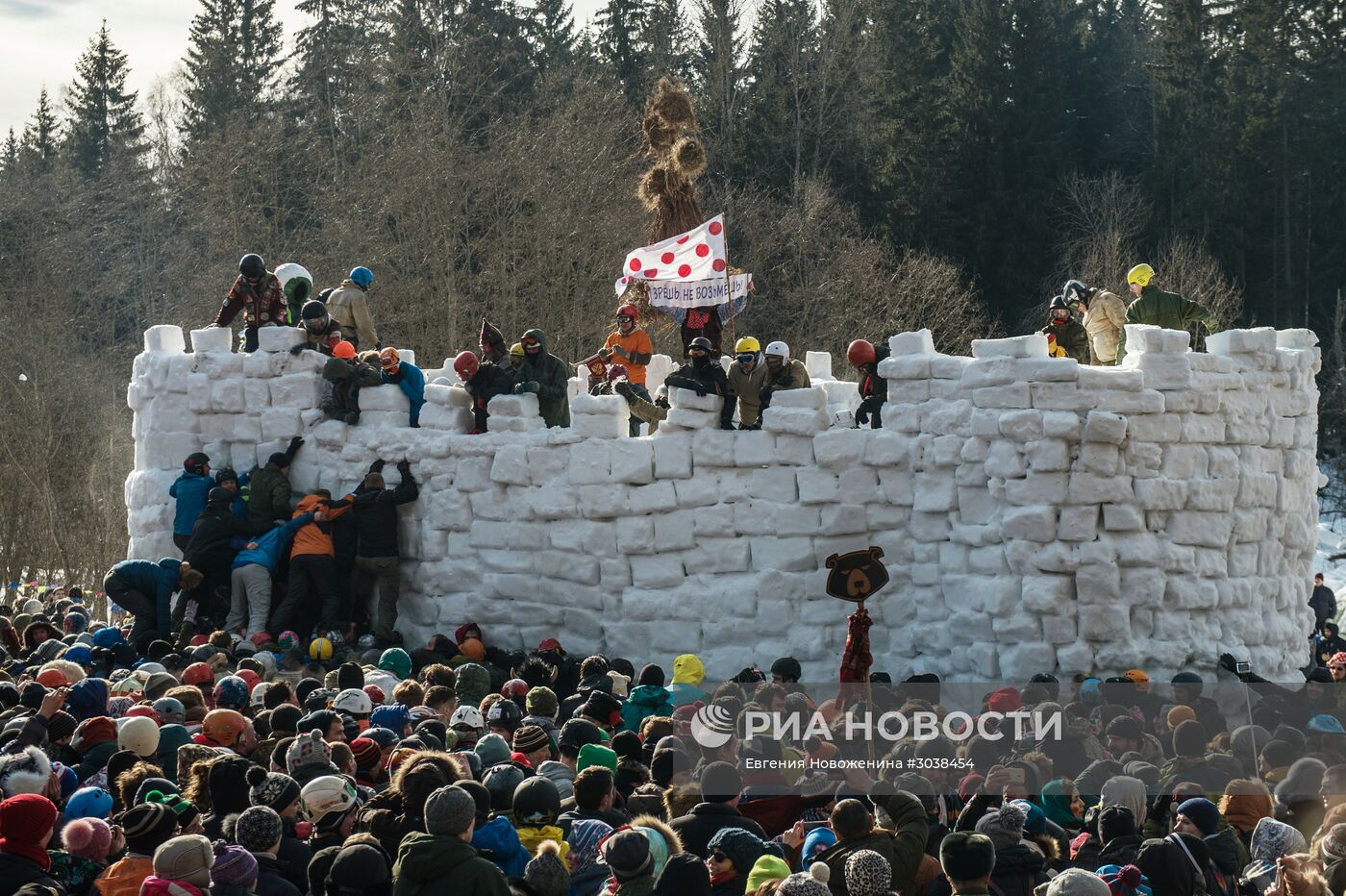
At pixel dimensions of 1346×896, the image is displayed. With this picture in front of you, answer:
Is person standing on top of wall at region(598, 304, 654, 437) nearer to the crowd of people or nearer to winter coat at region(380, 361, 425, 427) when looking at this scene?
winter coat at region(380, 361, 425, 427)

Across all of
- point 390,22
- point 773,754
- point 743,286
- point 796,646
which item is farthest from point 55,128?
point 773,754

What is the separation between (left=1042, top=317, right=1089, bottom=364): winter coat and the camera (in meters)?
15.1

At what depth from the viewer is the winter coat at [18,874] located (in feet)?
21.2

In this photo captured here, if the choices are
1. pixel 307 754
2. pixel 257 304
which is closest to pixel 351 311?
pixel 257 304

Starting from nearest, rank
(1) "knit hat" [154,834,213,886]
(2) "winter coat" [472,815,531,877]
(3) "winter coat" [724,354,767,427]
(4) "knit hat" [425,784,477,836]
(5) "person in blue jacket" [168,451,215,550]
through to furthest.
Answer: (1) "knit hat" [154,834,213,886], (4) "knit hat" [425,784,477,836], (2) "winter coat" [472,815,531,877], (3) "winter coat" [724,354,767,427], (5) "person in blue jacket" [168,451,215,550]

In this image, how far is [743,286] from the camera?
1842 cm

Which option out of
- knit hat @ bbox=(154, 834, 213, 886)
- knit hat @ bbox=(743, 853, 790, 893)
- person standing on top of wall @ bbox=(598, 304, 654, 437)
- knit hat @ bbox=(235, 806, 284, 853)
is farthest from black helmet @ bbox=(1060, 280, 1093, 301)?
knit hat @ bbox=(154, 834, 213, 886)

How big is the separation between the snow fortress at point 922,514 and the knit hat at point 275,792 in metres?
7.20

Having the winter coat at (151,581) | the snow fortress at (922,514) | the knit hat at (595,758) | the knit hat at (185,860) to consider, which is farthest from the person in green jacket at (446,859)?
the winter coat at (151,581)

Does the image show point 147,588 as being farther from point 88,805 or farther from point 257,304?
point 88,805

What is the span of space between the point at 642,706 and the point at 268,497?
21.3ft

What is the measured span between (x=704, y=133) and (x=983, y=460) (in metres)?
28.4

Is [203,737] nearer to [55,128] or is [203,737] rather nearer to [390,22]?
[390,22]

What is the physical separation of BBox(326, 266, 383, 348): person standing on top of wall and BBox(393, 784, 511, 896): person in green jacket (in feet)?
37.2
